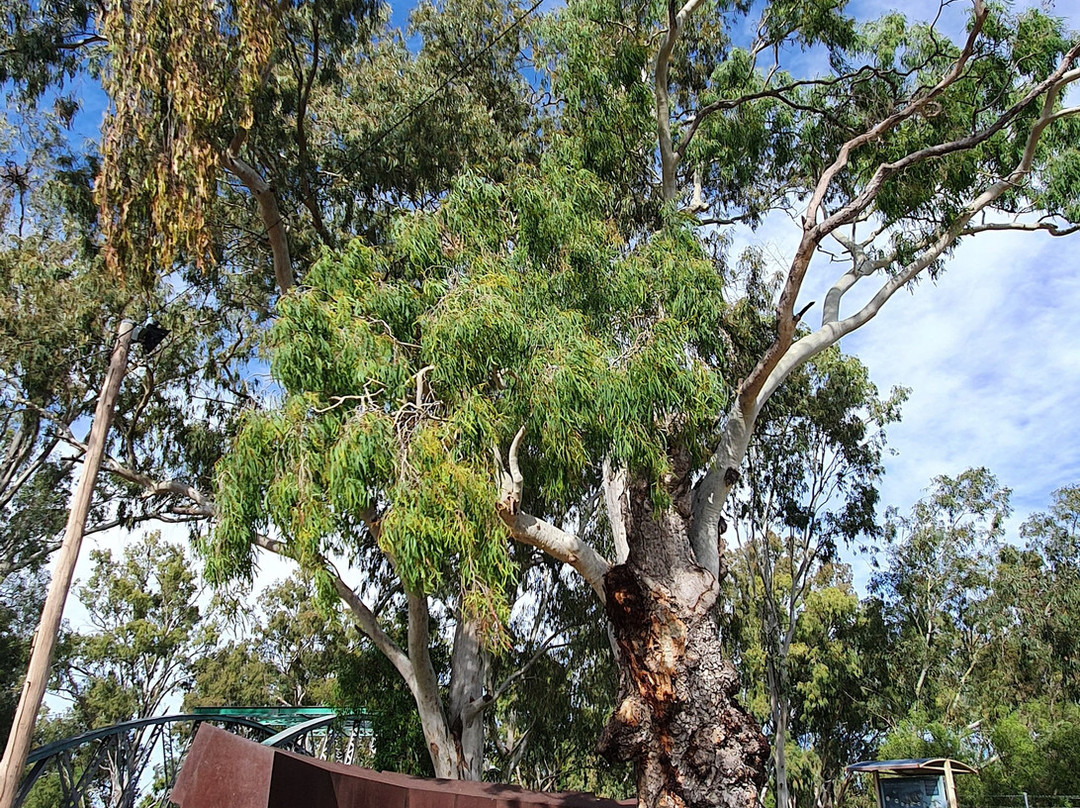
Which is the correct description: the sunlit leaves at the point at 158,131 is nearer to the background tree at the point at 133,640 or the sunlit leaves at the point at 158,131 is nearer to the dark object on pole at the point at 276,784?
the dark object on pole at the point at 276,784

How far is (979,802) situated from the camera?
1798 centimetres

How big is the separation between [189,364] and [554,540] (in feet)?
26.9

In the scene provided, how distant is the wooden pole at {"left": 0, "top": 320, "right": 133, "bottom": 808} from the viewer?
7961mm

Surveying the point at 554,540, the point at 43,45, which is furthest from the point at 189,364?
the point at 554,540

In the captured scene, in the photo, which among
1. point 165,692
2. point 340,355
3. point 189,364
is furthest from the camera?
point 165,692

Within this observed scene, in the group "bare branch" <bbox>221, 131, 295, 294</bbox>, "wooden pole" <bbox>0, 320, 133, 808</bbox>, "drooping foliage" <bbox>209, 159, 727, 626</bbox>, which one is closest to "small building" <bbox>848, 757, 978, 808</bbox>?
"drooping foliage" <bbox>209, 159, 727, 626</bbox>

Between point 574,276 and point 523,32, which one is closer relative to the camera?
point 574,276

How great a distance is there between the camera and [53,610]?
28.3 ft

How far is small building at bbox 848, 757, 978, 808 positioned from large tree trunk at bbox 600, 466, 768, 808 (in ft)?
11.8

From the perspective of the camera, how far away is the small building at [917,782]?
9.79 m

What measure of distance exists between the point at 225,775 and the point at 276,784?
Answer: 350mm

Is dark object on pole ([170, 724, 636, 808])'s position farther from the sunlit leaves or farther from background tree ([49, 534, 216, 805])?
background tree ([49, 534, 216, 805])

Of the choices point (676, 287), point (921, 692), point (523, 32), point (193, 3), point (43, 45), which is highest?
point (523, 32)

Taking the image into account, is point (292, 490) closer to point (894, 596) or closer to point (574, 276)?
point (574, 276)
